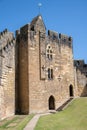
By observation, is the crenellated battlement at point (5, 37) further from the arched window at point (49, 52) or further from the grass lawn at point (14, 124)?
the grass lawn at point (14, 124)

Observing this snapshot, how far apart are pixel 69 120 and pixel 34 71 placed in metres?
7.80

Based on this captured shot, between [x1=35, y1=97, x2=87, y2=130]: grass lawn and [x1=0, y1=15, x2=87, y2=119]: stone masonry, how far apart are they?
11.1ft

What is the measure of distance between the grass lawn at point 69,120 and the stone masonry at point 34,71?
339 cm

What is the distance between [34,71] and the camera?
24.2m

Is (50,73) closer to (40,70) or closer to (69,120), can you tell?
(40,70)

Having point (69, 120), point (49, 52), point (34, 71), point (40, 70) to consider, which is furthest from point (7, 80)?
point (69, 120)

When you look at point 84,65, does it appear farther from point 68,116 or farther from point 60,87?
point 68,116

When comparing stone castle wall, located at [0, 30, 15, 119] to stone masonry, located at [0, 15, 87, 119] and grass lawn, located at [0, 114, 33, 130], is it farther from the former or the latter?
grass lawn, located at [0, 114, 33, 130]

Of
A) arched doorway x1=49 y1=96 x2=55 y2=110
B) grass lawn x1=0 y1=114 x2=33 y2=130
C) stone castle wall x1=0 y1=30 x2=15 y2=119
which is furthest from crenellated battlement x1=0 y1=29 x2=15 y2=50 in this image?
grass lawn x1=0 y1=114 x2=33 y2=130

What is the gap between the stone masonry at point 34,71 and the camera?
23203 millimetres

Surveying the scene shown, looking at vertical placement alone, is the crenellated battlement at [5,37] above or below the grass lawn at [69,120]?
above

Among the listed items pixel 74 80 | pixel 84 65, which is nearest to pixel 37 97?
pixel 74 80

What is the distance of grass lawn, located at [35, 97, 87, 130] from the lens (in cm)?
1605

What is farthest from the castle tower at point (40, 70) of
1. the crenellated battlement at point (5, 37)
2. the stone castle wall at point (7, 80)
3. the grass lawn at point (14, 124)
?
the grass lawn at point (14, 124)
